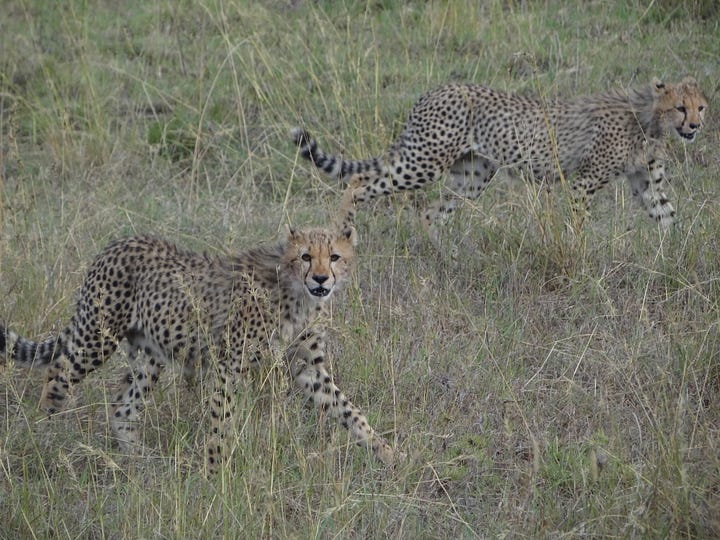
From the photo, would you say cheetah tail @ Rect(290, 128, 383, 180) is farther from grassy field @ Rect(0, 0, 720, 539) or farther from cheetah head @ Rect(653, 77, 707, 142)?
cheetah head @ Rect(653, 77, 707, 142)

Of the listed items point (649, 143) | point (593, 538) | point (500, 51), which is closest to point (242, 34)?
point (500, 51)

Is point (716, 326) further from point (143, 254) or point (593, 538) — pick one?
point (143, 254)

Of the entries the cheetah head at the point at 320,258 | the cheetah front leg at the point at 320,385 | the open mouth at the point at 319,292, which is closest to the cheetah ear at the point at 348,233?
the cheetah head at the point at 320,258

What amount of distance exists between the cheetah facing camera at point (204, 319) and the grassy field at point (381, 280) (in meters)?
0.10

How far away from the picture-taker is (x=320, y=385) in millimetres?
4445

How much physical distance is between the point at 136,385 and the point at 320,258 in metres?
0.87

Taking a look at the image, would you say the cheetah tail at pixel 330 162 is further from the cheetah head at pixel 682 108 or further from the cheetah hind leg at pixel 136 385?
the cheetah hind leg at pixel 136 385

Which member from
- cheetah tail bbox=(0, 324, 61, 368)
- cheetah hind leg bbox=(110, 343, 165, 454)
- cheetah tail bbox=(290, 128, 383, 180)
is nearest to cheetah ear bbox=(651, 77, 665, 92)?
cheetah tail bbox=(290, 128, 383, 180)

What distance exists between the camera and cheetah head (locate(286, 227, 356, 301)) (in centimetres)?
438

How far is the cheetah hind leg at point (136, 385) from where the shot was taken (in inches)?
180

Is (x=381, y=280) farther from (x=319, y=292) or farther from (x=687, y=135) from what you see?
(x=687, y=135)

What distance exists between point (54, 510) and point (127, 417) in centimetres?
90

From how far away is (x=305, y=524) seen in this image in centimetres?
366

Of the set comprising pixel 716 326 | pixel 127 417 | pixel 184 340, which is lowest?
pixel 127 417
